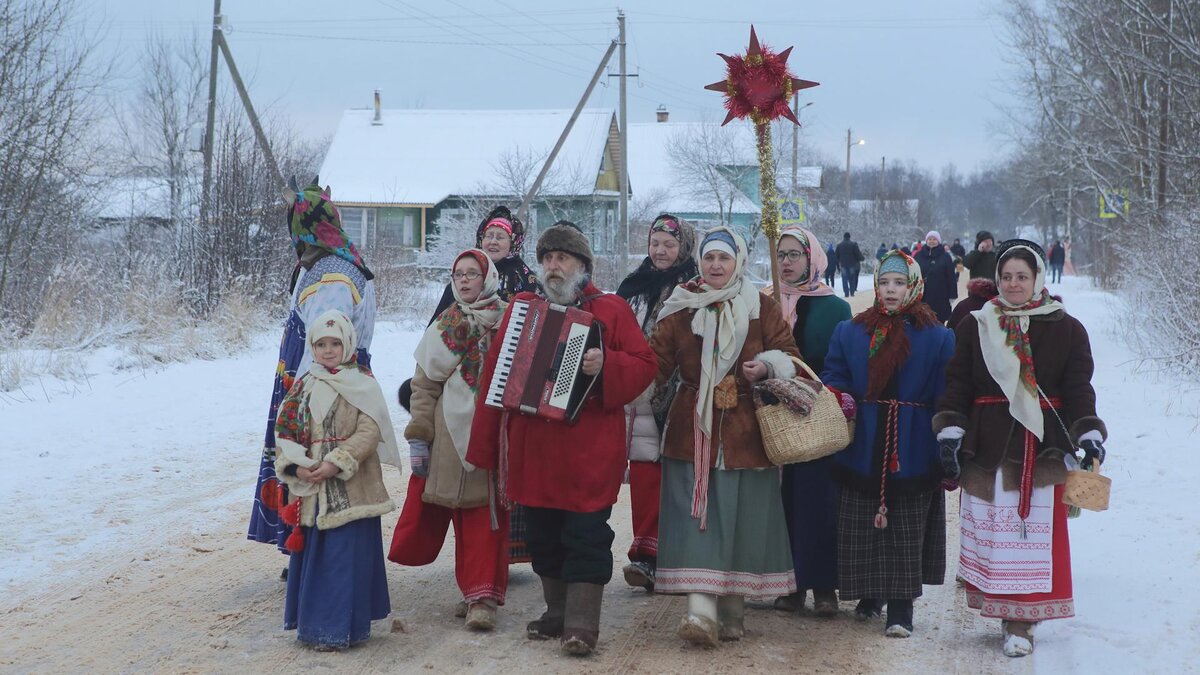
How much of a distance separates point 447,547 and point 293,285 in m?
1.97

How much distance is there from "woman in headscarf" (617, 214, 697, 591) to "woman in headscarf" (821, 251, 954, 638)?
89 cm

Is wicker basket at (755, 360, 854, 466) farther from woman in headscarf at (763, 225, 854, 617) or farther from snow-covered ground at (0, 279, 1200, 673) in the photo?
snow-covered ground at (0, 279, 1200, 673)

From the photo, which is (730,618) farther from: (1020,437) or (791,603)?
(1020,437)

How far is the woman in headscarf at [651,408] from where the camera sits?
5840 millimetres

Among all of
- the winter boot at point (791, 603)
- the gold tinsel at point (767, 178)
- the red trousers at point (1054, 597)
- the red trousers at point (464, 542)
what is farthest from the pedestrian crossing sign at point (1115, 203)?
the red trousers at point (464, 542)

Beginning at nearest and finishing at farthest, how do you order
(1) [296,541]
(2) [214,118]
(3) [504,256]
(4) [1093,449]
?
1. (4) [1093,449]
2. (1) [296,541]
3. (3) [504,256]
4. (2) [214,118]

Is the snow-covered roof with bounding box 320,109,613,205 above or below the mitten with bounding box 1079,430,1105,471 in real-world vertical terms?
above

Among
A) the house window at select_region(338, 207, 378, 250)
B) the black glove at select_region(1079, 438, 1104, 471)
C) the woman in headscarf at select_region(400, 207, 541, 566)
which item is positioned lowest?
the black glove at select_region(1079, 438, 1104, 471)

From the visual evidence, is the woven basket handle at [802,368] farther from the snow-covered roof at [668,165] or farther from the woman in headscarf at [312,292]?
the snow-covered roof at [668,165]

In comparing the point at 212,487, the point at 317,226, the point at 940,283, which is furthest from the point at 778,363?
the point at 940,283

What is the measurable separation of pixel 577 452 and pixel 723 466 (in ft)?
2.26

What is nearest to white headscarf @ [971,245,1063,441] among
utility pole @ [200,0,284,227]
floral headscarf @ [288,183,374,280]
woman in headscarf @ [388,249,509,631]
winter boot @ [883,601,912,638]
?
winter boot @ [883,601,912,638]

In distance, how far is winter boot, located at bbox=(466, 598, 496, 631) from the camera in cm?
548

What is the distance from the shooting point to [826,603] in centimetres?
582
